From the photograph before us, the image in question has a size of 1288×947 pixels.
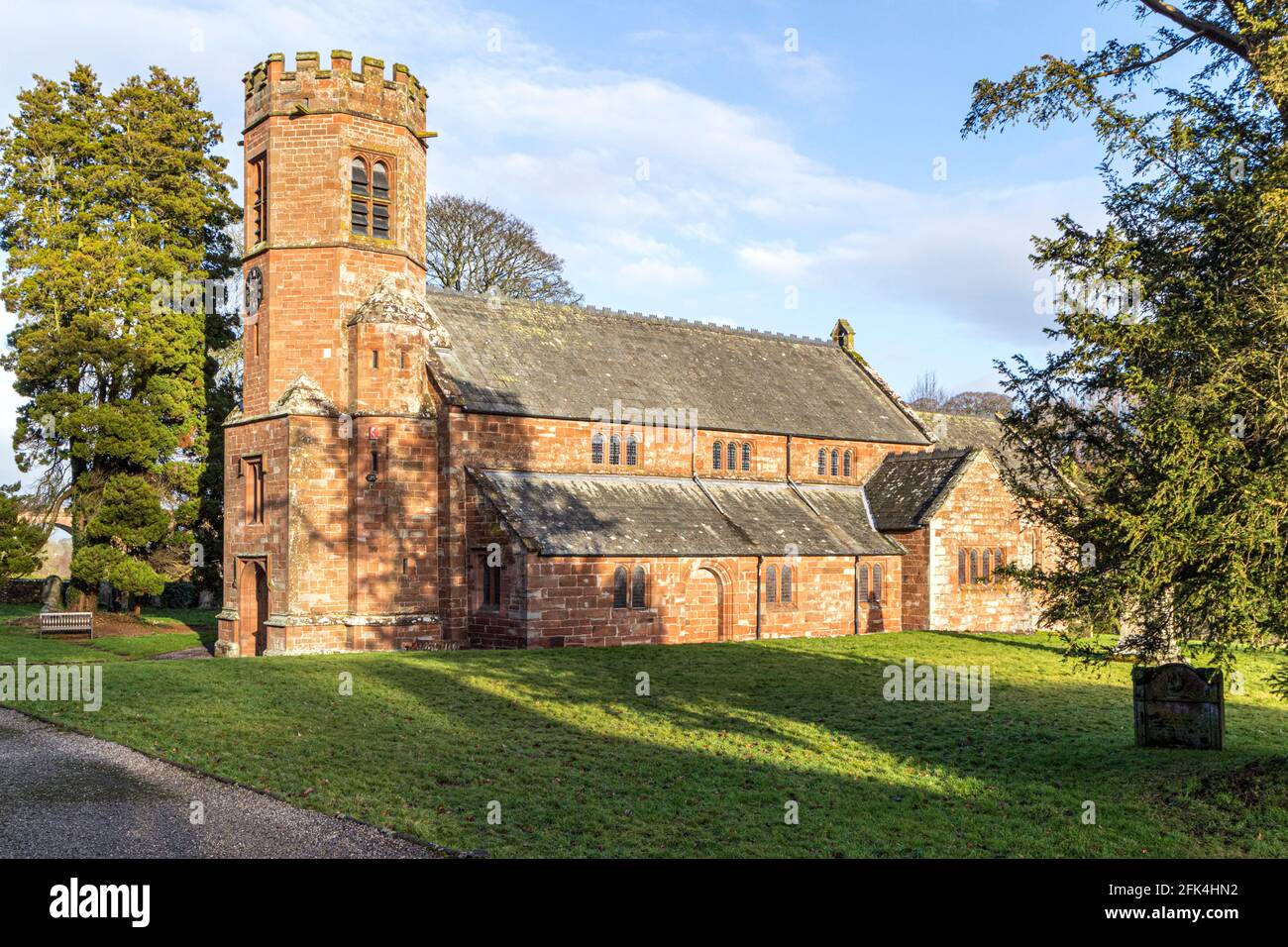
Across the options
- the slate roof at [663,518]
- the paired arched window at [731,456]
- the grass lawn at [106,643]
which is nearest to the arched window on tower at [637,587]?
the slate roof at [663,518]

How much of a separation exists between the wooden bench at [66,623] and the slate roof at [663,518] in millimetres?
14200

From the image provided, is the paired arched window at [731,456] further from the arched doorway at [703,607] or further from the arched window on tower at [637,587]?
the arched window on tower at [637,587]

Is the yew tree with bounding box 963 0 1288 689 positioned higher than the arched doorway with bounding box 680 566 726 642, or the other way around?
the yew tree with bounding box 963 0 1288 689

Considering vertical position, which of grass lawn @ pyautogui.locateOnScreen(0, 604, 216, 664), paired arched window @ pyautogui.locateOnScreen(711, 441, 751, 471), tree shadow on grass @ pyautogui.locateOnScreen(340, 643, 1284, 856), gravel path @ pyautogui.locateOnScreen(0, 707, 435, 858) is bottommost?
grass lawn @ pyautogui.locateOnScreen(0, 604, 216, 664)

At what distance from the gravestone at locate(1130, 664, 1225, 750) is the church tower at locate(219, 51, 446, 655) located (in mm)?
19832

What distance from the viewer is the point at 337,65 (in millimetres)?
30188

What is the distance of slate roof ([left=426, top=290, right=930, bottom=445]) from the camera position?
33.3 m

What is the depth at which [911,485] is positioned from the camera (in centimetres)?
3969

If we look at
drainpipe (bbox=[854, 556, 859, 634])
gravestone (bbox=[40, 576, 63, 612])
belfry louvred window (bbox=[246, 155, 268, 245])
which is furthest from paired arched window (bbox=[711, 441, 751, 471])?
gravestone (bbox=[40, 576, 63, 612])

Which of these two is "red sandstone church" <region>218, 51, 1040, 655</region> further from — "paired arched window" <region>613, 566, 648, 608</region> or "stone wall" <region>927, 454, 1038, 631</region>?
"stone wall" <region>927, 454, 1038, 631</region>

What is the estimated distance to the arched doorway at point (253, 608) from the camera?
100 ft

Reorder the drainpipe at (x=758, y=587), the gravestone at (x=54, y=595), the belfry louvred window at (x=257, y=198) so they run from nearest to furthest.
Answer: the belfry louvred window at (x=257, y=198) → the drainpipe at (x=758, y=587) → the gravestone at (x=54, y=595)

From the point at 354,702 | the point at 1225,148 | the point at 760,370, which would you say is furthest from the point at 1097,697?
the point at 760,370

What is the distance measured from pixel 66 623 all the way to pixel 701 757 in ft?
86.2
